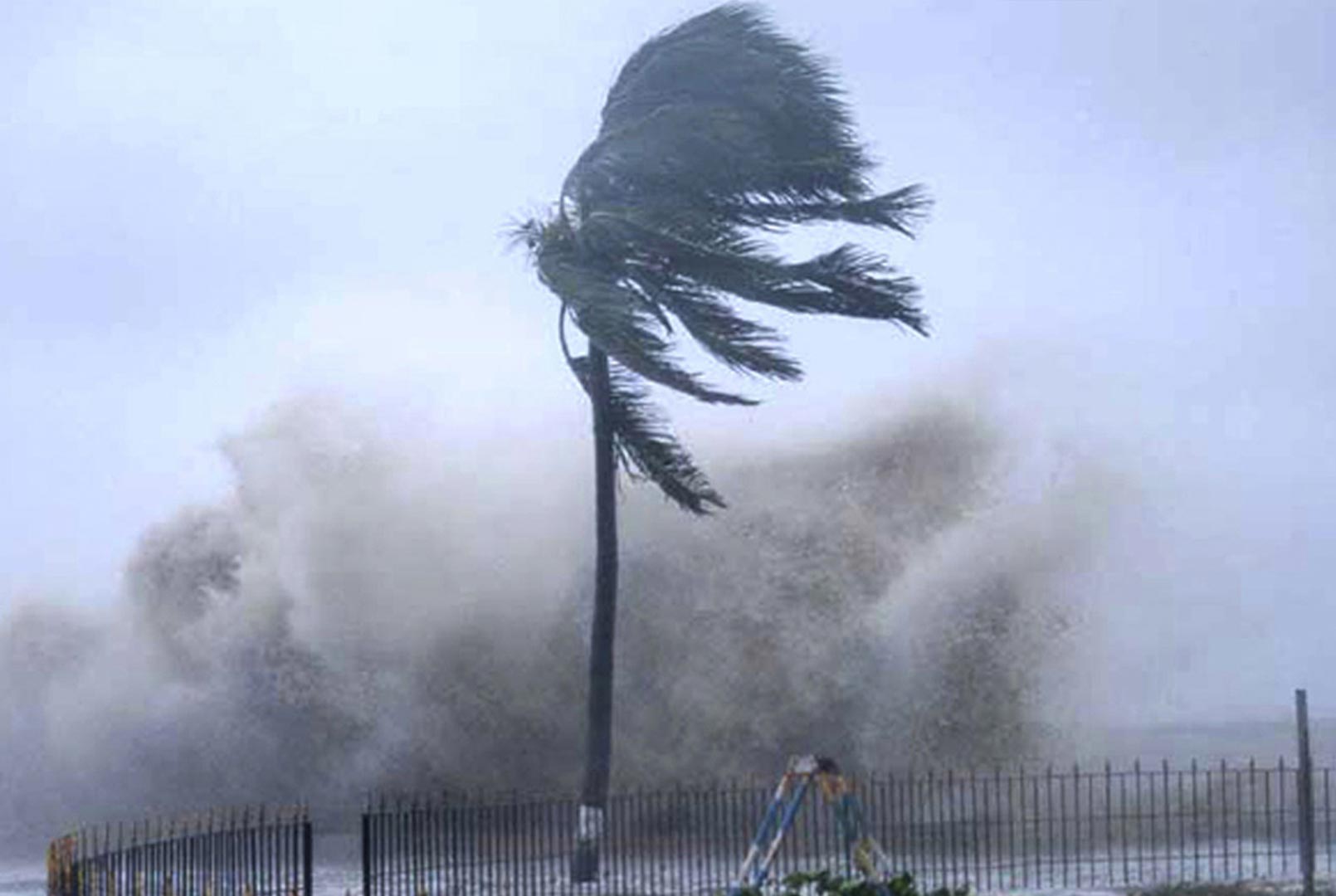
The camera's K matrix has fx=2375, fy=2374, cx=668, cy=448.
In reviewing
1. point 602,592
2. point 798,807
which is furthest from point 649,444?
point 798,807

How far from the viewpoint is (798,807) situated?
53.2 feet

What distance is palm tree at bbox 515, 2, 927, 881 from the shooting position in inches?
859

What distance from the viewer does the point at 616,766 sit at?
107 feet

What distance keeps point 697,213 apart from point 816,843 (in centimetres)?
596

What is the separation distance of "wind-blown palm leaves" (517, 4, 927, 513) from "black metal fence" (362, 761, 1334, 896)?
3220 mm

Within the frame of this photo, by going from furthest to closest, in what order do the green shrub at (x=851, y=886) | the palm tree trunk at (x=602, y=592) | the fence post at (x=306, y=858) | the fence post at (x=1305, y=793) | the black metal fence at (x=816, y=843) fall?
the palm tree trunk at (x=602, y=592) < the black metal fence at (x=816, y=843) < the fence post at (x=306, y=858) < the fence post at (x=1305, y=793) < the green shrub at (x=851, y=886)

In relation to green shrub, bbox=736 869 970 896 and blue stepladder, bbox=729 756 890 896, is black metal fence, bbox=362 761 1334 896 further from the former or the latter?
green shrub, bbox=736 869 970 896

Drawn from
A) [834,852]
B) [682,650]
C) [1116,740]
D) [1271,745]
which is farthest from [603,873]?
[1271,745]

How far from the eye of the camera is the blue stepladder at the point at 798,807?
15.4m

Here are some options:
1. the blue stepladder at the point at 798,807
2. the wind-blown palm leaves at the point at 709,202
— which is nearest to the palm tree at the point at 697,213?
the wind-blown palm leaves at the point at 709,202

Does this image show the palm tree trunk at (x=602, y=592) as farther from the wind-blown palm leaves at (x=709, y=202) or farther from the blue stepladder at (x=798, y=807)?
the blue stepladder at (x=798, y=807)

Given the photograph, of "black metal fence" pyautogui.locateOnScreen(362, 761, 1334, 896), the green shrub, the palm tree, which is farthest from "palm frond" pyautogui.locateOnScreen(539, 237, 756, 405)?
the green shrub

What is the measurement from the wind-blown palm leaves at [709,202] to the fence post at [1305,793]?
5.87m

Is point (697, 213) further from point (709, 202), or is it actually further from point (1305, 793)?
point (1305, 793)
